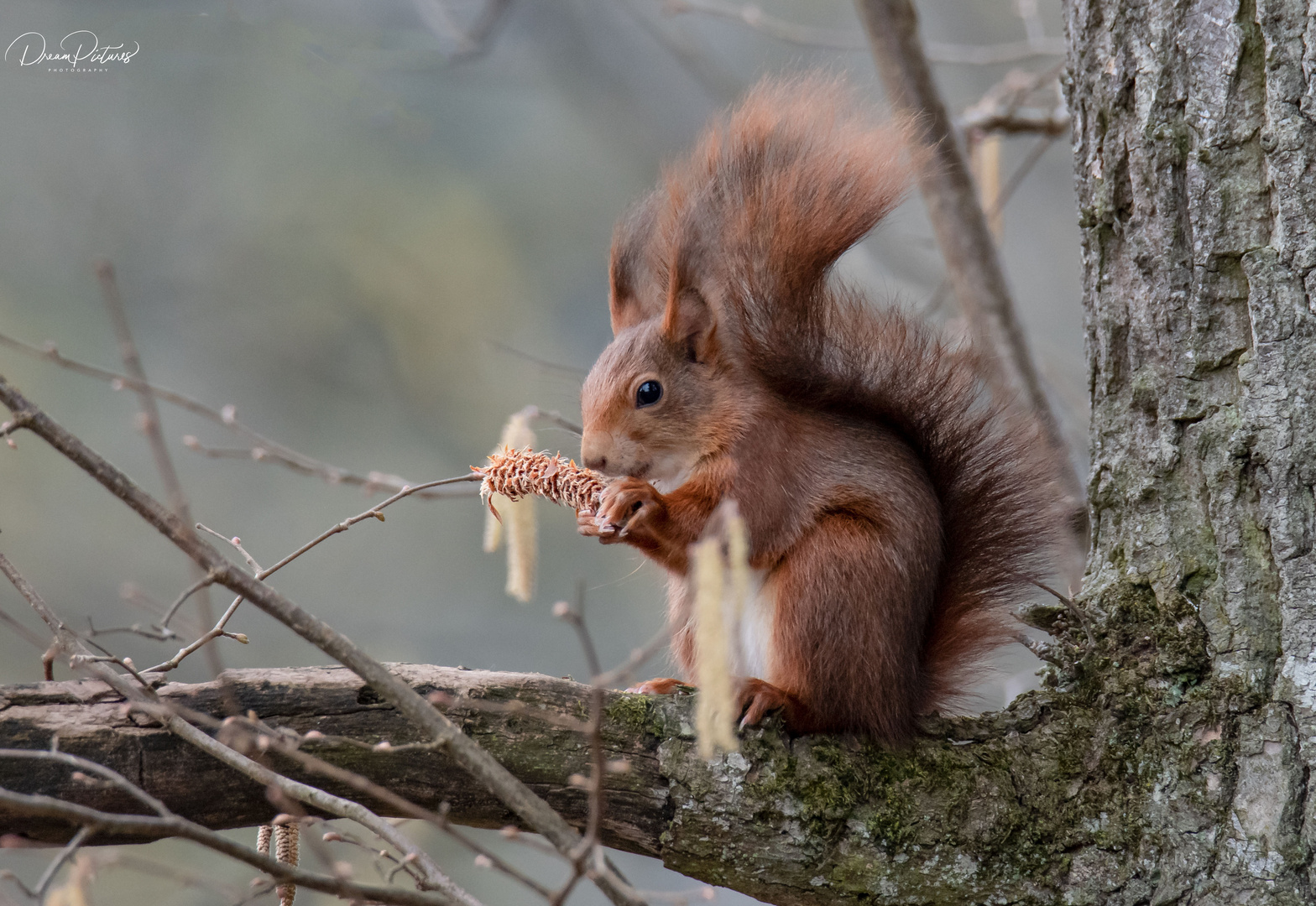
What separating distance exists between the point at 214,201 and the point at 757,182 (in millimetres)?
3275

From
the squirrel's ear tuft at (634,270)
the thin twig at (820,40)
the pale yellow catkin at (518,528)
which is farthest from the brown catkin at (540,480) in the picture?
the thin twig at (820,40)

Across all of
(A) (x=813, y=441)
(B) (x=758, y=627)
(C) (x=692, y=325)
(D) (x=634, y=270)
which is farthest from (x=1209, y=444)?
(D) (x=634, y=270)

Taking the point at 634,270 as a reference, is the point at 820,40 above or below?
above

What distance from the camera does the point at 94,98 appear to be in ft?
12.2

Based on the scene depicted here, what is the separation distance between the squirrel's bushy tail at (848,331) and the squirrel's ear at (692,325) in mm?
13

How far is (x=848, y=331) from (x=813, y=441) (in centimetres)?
15

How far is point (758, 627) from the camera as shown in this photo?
4.24ft

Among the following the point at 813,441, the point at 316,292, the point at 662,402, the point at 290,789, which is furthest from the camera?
the point at 316,292

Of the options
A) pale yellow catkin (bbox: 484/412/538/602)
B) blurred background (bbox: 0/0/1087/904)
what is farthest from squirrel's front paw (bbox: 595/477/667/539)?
blurred background (bbox: 0/0/1087/904)

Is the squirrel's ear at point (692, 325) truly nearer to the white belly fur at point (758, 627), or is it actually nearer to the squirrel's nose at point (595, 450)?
the squirrel's nose at point (595, 450)

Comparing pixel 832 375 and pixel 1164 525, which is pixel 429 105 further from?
pixel 1164 525

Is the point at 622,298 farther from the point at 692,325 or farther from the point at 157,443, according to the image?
the point at 157,443

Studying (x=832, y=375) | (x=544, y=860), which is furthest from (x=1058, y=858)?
(x=544, y=860)

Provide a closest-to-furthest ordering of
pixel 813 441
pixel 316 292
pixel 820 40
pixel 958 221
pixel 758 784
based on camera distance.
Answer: pixel 758 784 < pixel 813 441 < pixel 958 221 < pixel 820 40 < pixel 316 292
